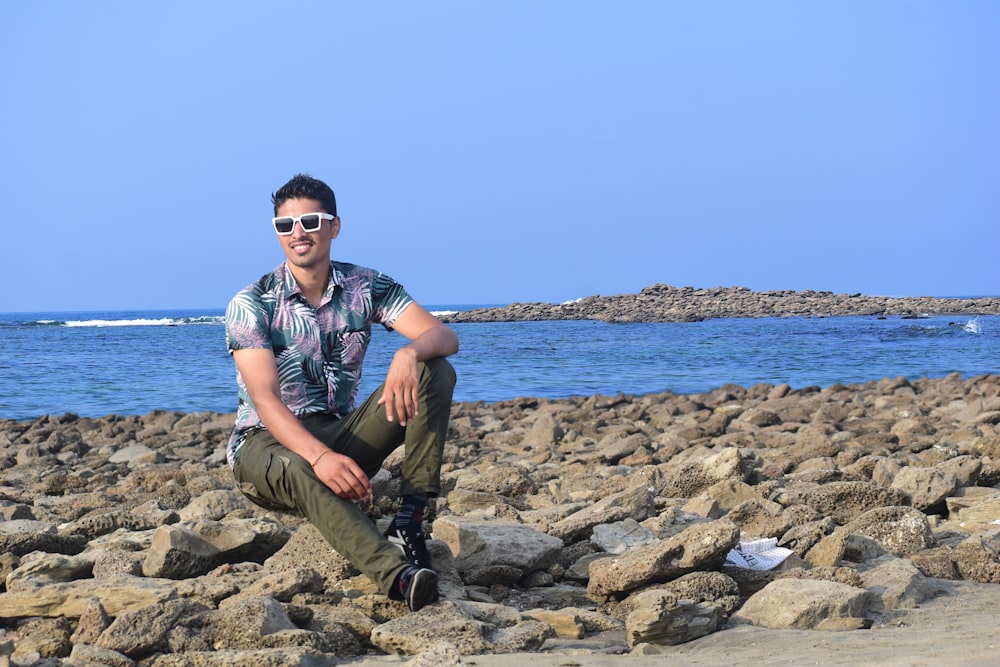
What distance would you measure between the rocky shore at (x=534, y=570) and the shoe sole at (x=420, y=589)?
0.06 m

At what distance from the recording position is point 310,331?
428 centimetres

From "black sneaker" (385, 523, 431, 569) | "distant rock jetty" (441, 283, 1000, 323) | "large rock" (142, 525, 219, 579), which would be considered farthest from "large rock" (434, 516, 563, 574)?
"distant rock jetty" (441, 283, 1000, 323)

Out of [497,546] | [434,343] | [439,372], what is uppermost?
[434,343]

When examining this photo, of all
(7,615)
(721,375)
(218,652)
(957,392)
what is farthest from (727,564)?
(721,375)

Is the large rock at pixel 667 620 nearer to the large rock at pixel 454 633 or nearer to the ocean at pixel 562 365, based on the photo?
the large rock at pixel 454 633

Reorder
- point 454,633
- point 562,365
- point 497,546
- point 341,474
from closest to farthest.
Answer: point 454,633
point 341,474
point 497,546
point 562,365

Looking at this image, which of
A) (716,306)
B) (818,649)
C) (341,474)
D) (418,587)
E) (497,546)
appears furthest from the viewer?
(716,306)

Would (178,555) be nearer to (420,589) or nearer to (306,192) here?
(420,589)

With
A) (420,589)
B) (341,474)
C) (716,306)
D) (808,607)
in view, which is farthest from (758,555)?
(716,306)

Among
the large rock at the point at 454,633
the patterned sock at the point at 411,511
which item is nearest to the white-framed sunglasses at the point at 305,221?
the patterned sock at the point at 411,511

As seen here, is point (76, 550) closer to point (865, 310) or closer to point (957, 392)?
point (957, 392)

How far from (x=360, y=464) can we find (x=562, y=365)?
2129 centimetres

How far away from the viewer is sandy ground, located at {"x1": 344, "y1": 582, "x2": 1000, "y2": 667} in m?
3.11

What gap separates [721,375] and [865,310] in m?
42.2
